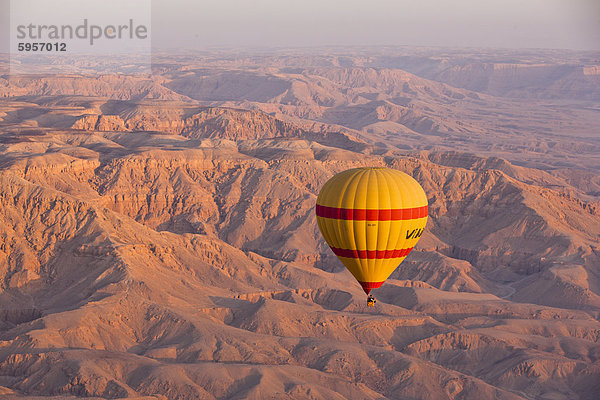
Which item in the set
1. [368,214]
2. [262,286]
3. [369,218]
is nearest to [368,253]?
[369,218]

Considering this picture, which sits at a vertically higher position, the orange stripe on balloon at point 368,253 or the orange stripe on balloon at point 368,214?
the orange stripe on balloon at point 368,214

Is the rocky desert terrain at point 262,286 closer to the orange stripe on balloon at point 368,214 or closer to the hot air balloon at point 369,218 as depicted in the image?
the hot air balloon at point 369,218

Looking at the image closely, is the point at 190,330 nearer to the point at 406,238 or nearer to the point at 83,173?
the point at 406,238

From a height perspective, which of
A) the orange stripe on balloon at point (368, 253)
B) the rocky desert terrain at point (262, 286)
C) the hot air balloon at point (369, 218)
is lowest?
the rocky desert terrain at point (262, 286)

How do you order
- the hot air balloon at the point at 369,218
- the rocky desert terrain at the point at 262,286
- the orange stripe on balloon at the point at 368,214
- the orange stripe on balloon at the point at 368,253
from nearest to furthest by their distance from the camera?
the orange stripe on balloon at the point at 368,214 → the hot air balloon at the point at 369,218 → the orange stripe on balloon at the point at 368,253 → the rocky desert terrain at the point at 262,286

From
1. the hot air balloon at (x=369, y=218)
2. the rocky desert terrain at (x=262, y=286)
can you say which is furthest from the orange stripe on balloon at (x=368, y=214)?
the rocky desert terrain at (x=262, y=286)

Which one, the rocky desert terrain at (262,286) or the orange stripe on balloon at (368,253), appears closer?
the orange stripe on balloon at (368,253)

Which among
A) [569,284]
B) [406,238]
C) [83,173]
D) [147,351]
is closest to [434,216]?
[569,284]

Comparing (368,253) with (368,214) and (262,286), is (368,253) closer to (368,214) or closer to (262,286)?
(368,214)

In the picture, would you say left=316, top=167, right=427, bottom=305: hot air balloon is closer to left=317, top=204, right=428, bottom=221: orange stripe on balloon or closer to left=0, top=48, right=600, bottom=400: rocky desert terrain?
left=317, top=204, right=428, bottom=221: orange stripe on balloon
